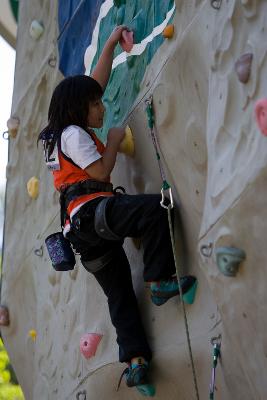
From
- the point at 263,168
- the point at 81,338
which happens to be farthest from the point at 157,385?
the point at 263,168

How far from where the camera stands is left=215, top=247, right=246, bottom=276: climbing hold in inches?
89.5

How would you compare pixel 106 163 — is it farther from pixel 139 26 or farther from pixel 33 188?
pixel 33 188

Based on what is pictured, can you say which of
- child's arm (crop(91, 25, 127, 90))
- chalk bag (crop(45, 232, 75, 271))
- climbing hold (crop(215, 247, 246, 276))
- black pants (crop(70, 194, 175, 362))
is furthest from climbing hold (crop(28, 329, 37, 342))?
climbing hold (crop(215, 247, 246, 276))

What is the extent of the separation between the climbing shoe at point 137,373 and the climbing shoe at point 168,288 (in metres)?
0.23

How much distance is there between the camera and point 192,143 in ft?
8.98

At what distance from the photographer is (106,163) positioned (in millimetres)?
2943

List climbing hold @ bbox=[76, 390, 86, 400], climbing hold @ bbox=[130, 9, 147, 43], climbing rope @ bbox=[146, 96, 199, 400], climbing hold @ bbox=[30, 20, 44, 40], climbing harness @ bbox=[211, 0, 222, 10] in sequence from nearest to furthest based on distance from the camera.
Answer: climbing harness @ bbox=[211, 0, 222, 10] < climbing rope @ bbox=[146, 96, 199, 400] < climbing hold @ bbox=[130, 9, 147, 43] < climbing hold @ bbox=[76, 390, 86, 400] < climbing hold @ bbox=[30, 20, 44, 40]

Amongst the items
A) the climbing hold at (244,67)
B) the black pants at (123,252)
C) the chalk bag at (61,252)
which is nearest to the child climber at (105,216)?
the black pants at (123,252)

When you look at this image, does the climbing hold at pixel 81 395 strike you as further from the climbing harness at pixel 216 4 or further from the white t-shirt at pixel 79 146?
the climbing harness at pixel 216 4

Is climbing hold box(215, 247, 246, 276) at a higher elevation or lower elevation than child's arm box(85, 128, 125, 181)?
lower

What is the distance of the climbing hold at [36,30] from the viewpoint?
15.0 feet

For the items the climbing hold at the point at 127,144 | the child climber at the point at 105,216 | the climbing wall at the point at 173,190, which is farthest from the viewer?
the climbing hold at the point at 127,144

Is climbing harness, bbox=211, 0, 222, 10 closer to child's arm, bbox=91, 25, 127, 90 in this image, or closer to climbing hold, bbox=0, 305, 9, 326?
child's arm, bbox=91, 25, 127, 90

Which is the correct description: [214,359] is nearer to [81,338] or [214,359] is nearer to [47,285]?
[81,338]
